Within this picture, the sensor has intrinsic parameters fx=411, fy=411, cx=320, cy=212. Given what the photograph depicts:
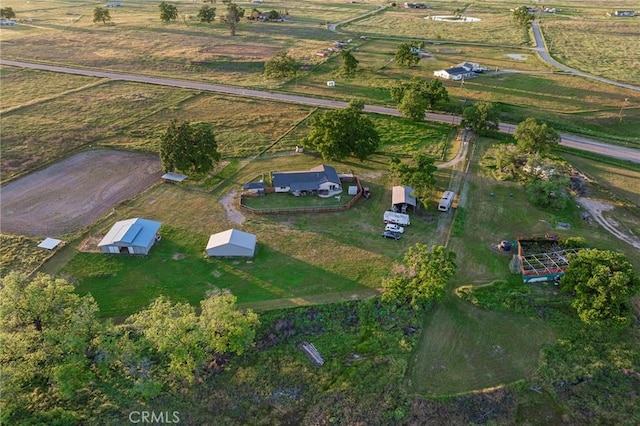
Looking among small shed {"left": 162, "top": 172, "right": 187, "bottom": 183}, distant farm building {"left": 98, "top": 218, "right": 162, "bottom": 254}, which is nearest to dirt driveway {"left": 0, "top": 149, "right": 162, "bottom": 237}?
small shed {"left": 162, "top": 172, "right": 187, "bottom": 183}

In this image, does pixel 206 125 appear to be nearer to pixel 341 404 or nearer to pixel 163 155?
pixel 163 155

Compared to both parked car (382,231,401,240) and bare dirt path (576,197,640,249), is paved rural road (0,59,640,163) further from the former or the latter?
parked car (382,231,401,240)

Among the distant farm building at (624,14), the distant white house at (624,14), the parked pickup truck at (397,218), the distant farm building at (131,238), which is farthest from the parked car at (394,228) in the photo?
the distant white house at (624,14)

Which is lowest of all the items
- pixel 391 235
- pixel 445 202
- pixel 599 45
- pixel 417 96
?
pixel 391 235

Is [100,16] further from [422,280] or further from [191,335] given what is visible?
[422,280]

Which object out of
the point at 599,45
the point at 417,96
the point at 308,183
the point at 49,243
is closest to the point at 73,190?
the point at 49,243

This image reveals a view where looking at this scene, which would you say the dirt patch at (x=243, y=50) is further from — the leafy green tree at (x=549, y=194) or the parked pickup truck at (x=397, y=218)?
the leafy green tree at (x=549, y=194)
